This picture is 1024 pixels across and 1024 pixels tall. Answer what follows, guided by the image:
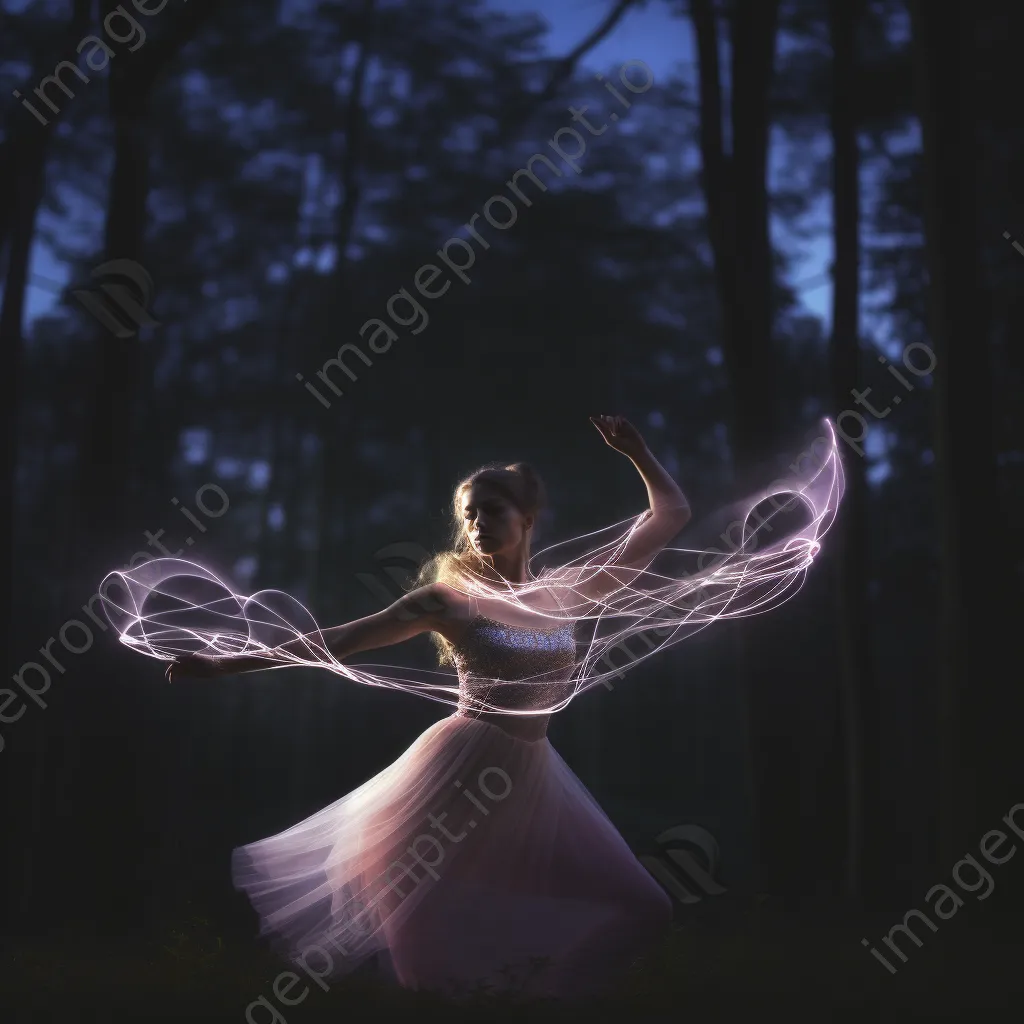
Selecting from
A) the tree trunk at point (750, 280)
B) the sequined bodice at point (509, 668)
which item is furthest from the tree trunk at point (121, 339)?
the tree trunk at point (750, 280)

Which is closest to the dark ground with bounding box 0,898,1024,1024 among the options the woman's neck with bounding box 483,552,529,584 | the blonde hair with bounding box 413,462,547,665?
the blonde hair with bounding box 413,462,547,665

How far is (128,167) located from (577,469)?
33.9 feet

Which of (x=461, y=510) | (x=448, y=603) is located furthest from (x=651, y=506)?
(x=448, y=603)

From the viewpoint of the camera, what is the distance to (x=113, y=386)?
5984 millimetres

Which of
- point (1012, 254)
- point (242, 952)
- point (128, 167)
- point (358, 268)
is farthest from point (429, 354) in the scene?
point (242, 952)

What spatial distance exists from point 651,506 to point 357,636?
115 cm

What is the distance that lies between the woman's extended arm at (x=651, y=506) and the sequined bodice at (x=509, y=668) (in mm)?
358

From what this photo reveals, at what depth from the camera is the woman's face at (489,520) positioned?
12.0ft

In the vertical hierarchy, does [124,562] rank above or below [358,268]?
below

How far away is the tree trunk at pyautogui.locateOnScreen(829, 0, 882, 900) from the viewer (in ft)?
21.5

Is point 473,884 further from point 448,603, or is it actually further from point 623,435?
point 623,435

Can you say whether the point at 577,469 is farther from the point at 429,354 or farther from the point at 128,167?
the point at 128,167

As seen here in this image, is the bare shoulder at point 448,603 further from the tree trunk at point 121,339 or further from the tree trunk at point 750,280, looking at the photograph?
the tree trunk at point 750,280

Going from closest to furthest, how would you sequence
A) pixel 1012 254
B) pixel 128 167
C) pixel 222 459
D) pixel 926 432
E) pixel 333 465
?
pixel 128 167 → pixel 1012 254 → pixel 926 432 → pixel 333 465 → pixel 222 459
